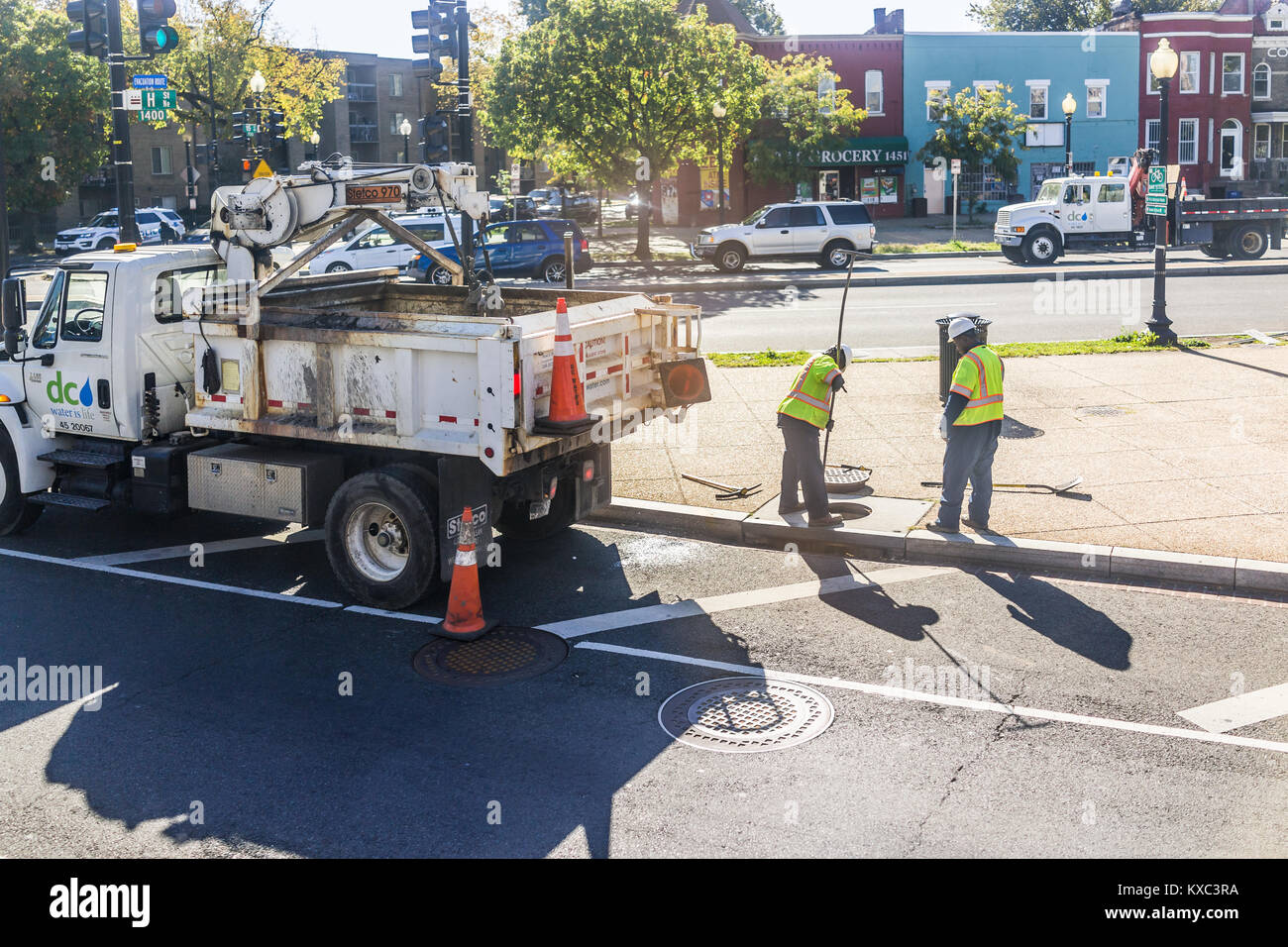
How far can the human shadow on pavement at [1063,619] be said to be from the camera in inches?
302

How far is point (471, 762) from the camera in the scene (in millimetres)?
6266

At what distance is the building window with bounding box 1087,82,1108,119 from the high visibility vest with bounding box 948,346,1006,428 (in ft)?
157

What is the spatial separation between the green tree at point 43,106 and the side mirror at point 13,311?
37833 mm

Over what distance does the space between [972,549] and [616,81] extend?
2597 cm

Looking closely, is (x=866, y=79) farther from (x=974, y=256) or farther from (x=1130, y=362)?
(x=1130, y=362)

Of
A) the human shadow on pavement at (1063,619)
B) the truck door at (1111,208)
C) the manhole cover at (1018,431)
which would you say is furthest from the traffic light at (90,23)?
the truck door at (1111,208)

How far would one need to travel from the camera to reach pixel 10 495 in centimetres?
1016

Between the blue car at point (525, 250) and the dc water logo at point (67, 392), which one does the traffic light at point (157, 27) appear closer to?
the dc water logo at point (67, 392)

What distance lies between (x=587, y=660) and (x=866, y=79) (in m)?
47.4

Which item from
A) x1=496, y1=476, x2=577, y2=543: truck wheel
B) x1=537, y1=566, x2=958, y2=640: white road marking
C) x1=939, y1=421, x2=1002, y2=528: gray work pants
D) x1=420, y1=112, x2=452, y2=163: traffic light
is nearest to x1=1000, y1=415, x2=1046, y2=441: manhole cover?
x1=939, y1=421, x2=1002, y2=528: gray work pants

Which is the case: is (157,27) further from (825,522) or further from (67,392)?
(825,522)

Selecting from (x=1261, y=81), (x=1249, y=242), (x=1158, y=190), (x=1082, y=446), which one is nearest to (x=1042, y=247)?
(x=1249, y=242)

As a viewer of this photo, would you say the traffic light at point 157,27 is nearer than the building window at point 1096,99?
Yes

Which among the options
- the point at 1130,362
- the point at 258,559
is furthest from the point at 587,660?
the point at 1130,362
